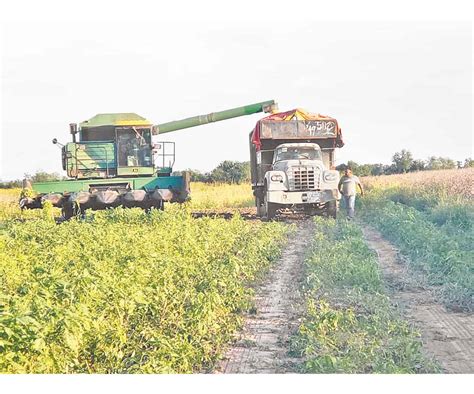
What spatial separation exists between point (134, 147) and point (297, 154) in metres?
4.24

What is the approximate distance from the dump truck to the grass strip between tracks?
19.7 feet

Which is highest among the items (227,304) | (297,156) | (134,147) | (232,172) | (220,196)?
(134,147)

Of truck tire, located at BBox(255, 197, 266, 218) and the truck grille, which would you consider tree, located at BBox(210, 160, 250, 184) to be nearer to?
truck tire, located at BBox(255, 197, 266, 218)

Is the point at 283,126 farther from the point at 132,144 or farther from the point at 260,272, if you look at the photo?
the point at 260,272

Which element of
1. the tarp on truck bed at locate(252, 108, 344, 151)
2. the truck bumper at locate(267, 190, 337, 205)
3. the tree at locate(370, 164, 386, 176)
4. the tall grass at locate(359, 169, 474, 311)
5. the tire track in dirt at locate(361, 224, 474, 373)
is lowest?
the tire track in dirt at locate(361, 224, 474, 373)

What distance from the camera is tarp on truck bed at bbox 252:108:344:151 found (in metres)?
15.0

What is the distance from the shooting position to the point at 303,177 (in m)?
15.4

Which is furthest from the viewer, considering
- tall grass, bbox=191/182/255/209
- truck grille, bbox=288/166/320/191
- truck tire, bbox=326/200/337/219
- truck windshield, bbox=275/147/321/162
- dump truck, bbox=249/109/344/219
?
tall grass, bbox=191/182/255/209

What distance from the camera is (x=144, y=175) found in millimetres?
17859

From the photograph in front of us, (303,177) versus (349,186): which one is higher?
(303,177)

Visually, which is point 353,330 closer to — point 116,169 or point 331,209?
point 331,209

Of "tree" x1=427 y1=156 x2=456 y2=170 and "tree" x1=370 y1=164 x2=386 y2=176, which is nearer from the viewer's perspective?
"tree" x1=427 y1=156 x2=456 y2=170

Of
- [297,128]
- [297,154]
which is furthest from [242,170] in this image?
[297,128]

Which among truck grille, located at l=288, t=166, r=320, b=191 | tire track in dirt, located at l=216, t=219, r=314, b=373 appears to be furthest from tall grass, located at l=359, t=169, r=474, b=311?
truck grille, located at l=288, t=166, r=320, b=191
